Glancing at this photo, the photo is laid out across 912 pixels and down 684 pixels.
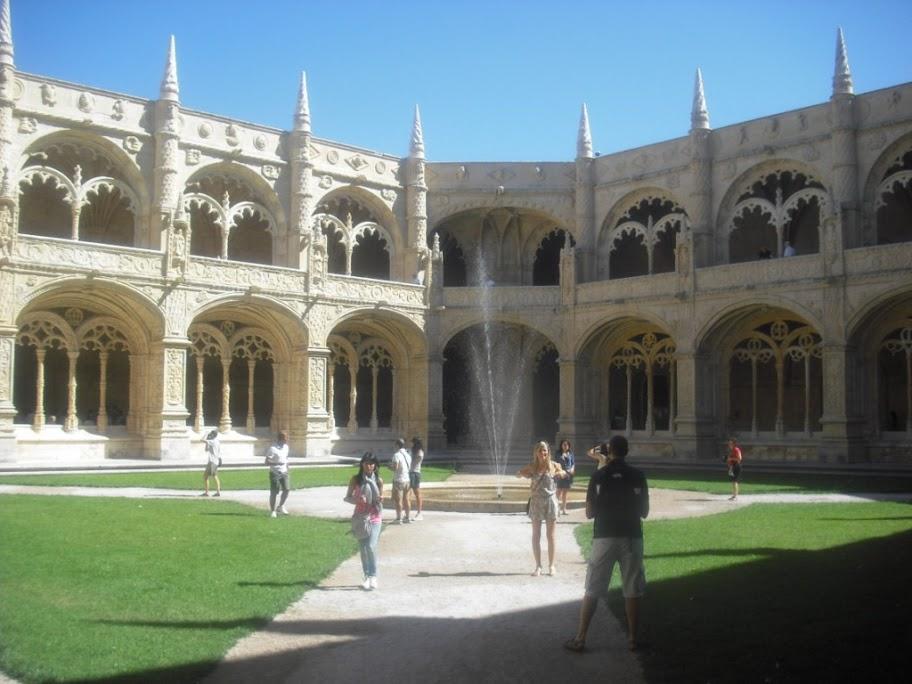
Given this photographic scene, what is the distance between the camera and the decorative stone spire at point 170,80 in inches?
1201

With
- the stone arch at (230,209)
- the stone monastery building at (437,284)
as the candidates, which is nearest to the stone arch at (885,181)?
the stone monastery building at (437,284)

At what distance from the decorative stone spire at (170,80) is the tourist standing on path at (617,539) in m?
26.4

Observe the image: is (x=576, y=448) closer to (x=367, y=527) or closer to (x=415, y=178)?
(x=415, y=178)

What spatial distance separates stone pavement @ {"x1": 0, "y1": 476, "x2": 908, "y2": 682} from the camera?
286 inches

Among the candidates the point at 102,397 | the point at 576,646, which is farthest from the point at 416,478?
the point at 102,397

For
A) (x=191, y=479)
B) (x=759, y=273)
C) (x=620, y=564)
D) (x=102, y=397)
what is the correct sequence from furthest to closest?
(x=759, y=273) < (x=102, y=397) < (x=191, y=479) < (x=620, y=564)

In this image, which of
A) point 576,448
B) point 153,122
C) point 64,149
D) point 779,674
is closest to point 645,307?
point 576,448

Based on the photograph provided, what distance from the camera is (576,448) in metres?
33.8

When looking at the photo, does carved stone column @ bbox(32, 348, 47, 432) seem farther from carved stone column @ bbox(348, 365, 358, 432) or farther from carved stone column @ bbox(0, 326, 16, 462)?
carved stone column @ bbox(348, 365, 358, 432)

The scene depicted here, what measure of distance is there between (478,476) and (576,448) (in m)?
8.27

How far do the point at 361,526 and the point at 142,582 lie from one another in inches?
93.7

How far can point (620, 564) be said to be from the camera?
25.4 ft

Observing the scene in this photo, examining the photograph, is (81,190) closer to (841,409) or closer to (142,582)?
(142,582)

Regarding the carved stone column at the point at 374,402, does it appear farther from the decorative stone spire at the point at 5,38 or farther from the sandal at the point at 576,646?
the sandal at the point at 576,646
